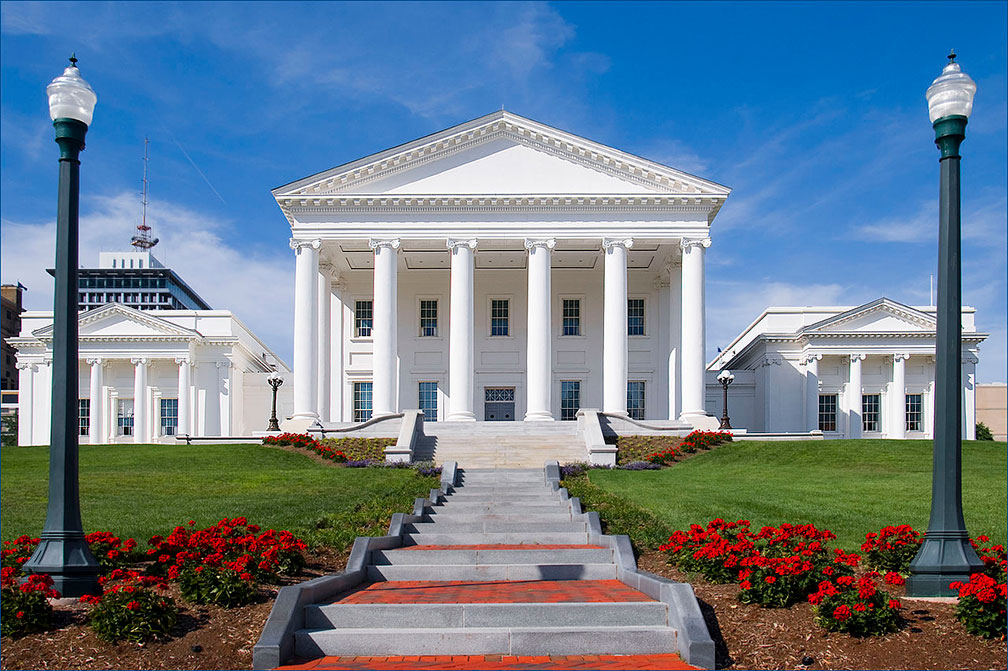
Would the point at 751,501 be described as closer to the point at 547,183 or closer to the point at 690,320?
the point at 690,320

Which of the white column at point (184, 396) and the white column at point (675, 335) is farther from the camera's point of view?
the white column at point (184, 396)

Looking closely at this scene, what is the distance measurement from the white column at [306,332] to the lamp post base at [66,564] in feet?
94.7

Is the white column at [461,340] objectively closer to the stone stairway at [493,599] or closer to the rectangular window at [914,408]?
the stone stairway at [493,599]

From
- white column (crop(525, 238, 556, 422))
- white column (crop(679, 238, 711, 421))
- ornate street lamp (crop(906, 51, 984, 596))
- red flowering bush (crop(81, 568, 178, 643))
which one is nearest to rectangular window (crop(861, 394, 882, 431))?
white column (crop(679, 238, 711, 421))

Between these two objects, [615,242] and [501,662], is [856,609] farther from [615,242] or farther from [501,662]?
[615,242]

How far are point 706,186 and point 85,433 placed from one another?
38.6m

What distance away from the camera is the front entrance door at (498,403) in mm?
47594

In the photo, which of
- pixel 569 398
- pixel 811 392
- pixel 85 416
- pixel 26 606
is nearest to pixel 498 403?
pixel 569 398

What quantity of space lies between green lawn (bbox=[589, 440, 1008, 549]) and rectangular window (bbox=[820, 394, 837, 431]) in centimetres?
1622

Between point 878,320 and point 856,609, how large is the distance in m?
42.3

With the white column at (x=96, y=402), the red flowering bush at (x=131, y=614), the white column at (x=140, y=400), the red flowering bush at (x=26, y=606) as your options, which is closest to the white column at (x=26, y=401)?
the white column at (x=96, y=402)

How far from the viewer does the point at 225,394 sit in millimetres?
53219

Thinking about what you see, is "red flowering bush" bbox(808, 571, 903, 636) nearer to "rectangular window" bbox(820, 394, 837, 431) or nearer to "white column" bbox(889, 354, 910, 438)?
"rectangular window" bbox(820, 394, 837, 431)

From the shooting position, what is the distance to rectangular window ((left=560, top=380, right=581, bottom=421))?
47719mm
